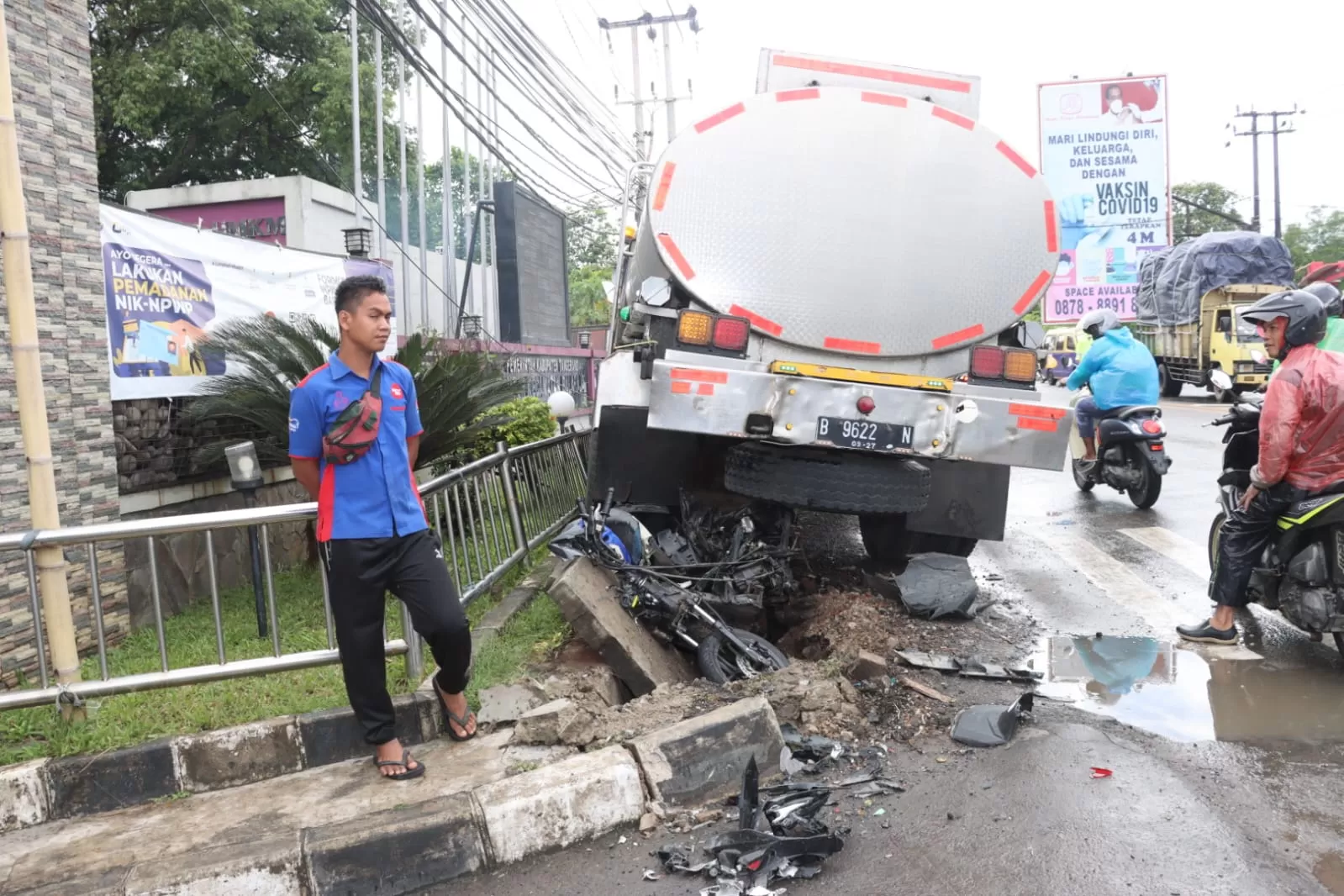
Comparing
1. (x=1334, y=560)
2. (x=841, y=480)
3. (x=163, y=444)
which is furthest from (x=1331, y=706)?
(x=163, y=444)

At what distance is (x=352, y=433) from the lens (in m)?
3.24

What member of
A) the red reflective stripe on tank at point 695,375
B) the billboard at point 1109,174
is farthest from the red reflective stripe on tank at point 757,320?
the billboard at point 1109,174

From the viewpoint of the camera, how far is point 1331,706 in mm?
3848

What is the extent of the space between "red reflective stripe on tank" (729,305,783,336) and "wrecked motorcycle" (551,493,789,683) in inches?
48.5

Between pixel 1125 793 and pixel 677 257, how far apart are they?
10.8ft

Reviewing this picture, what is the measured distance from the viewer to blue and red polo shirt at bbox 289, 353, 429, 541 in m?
3.24

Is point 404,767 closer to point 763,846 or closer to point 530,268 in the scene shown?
point 763,846

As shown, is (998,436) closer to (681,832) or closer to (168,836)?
(681,832)

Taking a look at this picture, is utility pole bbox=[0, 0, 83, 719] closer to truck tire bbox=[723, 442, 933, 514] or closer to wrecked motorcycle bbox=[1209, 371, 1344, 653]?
truck tire bbox=[723, 442, 933, 514]

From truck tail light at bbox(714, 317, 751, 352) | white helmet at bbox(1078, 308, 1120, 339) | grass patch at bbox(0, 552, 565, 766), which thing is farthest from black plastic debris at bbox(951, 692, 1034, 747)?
white helmet at bbox(1078, 308, 1120, 339)

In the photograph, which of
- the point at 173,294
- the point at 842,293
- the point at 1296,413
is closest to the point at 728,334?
the point at 842,293

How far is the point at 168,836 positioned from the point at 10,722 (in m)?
1.13

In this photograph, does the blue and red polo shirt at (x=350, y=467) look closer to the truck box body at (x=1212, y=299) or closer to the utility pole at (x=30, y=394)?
the utility pole at (x=30, y=394)

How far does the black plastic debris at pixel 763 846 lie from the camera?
271 centimetres
